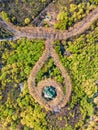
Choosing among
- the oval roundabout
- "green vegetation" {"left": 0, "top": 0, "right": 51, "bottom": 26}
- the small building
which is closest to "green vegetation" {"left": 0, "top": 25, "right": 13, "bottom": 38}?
"green vegetation" {"left": 0, "top": 0, "right": 51, "bottom": 26}

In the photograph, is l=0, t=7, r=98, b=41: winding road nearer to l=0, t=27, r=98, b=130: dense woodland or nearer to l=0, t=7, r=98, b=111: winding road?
l=0, t=7, r=98, b=111: winding road

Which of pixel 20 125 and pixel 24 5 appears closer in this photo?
pixel 24 5

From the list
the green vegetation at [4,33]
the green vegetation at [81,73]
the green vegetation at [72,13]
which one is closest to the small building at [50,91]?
the green vegetation at [81,73]

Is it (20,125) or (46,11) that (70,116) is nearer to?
(20,125)

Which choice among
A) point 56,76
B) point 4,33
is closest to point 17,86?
point 56,76

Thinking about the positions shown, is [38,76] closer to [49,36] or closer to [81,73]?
[49,36]

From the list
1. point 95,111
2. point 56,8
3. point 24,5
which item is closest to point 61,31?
point 56,8

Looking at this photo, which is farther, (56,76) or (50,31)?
(56,76)

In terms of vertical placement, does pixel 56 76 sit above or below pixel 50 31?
below

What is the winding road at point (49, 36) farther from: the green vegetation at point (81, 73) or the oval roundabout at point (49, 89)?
the green vegetation at point (81, 73)
